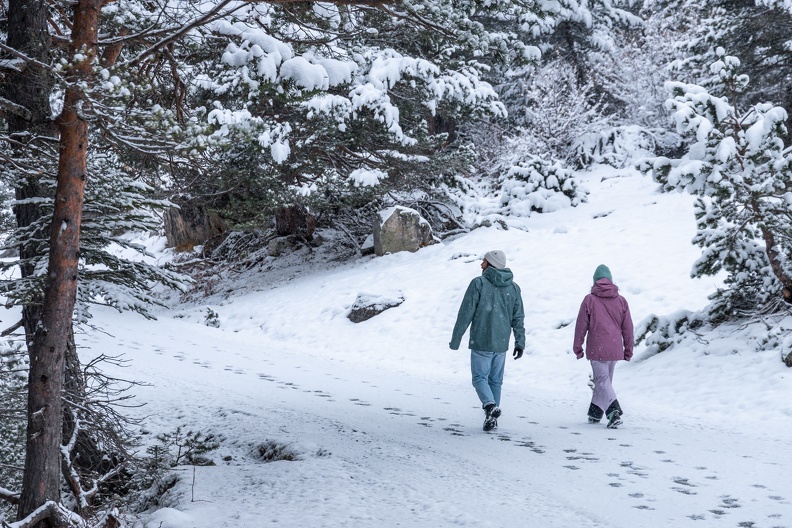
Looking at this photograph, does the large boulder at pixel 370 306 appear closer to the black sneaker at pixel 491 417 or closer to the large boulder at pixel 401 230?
the large boulder at pixel 401 230

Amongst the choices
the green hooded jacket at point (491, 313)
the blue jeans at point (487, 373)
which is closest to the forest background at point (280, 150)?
the green hooded jacket at point (491, 313)

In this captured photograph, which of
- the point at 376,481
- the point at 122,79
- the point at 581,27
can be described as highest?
the point at 581,27

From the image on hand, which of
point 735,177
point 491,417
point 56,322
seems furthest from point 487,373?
point 56,322

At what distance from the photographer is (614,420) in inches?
289

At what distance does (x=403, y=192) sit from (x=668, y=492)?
14470mm

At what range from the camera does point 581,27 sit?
25234 millimetres

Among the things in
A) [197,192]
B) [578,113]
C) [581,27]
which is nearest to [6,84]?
[197,192]

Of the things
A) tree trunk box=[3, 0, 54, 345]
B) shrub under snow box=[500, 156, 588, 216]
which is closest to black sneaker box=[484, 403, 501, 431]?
tree trunk box=[3, 0, 54, 345]

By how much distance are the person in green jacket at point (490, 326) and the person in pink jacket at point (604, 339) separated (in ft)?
2.49

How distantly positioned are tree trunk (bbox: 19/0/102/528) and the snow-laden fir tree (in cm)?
689

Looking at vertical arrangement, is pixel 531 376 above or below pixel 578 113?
below

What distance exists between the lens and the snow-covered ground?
15.6 feet

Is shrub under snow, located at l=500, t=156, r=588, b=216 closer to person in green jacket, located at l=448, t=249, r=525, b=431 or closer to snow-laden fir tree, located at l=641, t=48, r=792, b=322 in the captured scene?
snow-laden fir tree, located at l=641, t=48, r=792, b=322

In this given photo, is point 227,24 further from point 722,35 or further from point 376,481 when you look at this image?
point 722,35
